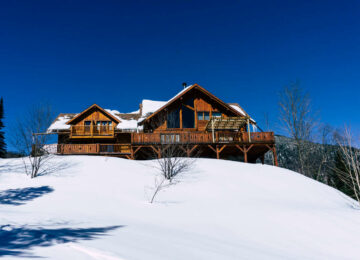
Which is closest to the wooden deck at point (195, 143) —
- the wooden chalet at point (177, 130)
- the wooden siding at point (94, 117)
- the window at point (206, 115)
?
the wooden chalet at point (177, 130)

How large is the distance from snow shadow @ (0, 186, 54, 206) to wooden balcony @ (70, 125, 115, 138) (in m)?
14.2

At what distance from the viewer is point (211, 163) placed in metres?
17.2

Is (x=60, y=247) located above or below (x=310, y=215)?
above

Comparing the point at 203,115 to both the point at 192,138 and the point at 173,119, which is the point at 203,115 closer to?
the point at 173,119

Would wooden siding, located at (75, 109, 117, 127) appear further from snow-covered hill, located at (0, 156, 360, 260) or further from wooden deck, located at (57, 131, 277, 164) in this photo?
snow-covered hill, located at (0, 156, 360, 260)

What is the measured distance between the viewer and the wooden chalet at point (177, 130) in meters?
19.6

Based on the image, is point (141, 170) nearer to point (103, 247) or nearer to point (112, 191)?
point (112, 191)

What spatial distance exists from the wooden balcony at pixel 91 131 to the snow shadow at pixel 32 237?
20.9 meters

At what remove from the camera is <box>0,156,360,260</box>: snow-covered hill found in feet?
13.6

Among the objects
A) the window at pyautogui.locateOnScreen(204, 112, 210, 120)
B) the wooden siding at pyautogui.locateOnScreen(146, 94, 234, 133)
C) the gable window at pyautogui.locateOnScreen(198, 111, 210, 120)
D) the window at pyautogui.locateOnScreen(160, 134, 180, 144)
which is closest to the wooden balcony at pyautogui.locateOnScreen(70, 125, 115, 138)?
the wooden siding at pyautogui.locateOnScreen(146, 94, 234, 133)

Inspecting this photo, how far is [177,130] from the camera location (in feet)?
72.5

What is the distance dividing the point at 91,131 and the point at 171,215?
64.5 ft

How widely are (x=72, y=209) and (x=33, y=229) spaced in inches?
128

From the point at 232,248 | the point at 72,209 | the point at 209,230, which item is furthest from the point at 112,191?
the point at 232,248
